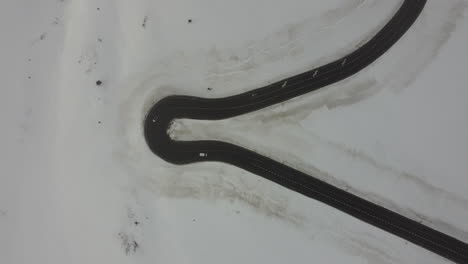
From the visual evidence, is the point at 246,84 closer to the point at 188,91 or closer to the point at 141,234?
the point at 188,91

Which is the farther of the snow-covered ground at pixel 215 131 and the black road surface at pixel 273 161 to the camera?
the black road surface at pixel 273 161

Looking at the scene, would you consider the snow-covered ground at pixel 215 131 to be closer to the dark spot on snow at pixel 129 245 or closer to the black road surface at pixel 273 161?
the dark spot on snow at pixel 129 245

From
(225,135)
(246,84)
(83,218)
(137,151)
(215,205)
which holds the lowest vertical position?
(83,218)

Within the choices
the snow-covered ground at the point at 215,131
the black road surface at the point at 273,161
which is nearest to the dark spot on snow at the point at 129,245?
the snow-covered ground at the point at 215,131

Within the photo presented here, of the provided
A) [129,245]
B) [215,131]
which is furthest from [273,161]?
[129,245]

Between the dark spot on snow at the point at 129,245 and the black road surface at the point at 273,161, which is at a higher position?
the black road surface at the point at 273,161

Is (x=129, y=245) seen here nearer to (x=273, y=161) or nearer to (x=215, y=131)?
(x=215, y=131)

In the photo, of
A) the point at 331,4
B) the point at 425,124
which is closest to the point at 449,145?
the point at 425,124
